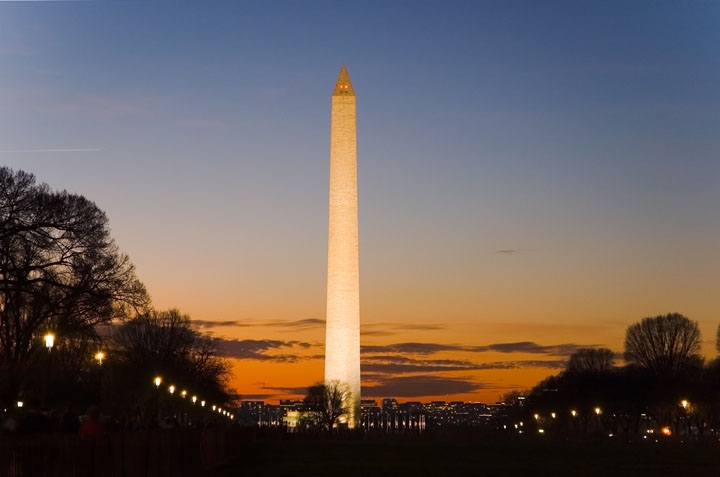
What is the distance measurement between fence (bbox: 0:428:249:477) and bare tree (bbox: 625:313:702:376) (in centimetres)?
10328

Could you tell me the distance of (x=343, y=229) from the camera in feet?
302

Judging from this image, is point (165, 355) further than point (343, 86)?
Yes

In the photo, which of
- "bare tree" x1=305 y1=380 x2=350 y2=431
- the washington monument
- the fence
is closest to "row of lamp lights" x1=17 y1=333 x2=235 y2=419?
the fence

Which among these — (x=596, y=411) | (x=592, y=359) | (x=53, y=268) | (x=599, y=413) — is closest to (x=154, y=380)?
(x=53, y=268)

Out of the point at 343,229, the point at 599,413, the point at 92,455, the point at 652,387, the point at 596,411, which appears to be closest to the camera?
the point at 92,455

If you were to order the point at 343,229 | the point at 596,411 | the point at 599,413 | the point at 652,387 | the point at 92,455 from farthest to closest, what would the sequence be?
the point at 599,413, the point at 596,411, the point at 652,387, the point at 343,229, the point at 92,455

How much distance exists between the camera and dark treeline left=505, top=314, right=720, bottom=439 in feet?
352

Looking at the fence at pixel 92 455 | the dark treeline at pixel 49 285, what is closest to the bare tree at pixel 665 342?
the dark treeline at pixel 49 285

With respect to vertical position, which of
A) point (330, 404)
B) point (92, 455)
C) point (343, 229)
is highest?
point (343, 229)

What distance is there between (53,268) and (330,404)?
47.3 metres

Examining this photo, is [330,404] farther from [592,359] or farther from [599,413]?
[592,359]

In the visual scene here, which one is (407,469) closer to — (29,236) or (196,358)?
(29,236)

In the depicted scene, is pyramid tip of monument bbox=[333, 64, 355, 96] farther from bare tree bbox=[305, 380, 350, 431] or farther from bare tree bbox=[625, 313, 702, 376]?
bare tree bbox=[625, 313, 702, 376]

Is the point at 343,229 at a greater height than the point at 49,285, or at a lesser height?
greater
